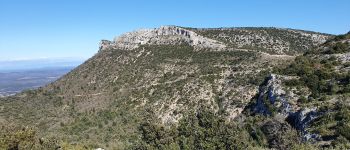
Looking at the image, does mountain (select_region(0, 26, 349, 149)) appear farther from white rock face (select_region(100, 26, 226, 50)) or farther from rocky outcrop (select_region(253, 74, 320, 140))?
white rock face (select_region(100, 26, 226, 50))

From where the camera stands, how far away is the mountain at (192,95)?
4881cm

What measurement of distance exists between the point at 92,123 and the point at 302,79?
49.8 metres

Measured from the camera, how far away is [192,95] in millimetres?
92812

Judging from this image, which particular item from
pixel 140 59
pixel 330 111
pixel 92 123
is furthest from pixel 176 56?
pixel 330 111

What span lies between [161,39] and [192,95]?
4996 cm

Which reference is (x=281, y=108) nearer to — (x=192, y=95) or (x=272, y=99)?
(x=272, y=99)

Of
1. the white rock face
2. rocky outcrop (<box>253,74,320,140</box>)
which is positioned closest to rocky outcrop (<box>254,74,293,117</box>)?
rocky outcrop (<box>253,74,320,140</box>)

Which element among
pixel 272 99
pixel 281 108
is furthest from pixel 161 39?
pixel 281 108

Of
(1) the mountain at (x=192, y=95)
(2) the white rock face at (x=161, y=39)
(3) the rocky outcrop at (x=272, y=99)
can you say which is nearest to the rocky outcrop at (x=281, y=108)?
(3) the rocky outcrop at (x=272, y=99)

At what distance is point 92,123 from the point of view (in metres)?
94.9

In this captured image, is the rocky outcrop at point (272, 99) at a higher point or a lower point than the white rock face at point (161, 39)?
lower

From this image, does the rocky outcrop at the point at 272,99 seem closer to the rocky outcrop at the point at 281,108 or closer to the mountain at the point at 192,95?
the rocky outcrop at the point at 281,108

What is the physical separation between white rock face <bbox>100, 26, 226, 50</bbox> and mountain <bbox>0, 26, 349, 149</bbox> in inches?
14.2

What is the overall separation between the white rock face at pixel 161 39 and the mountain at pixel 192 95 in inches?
14.2
